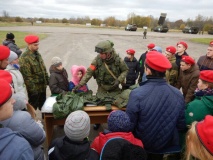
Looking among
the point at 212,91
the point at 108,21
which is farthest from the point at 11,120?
the point at 108,21

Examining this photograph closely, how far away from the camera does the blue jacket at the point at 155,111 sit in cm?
235

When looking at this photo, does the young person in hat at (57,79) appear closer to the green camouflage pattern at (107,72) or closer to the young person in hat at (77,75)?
the young person in hat at (77,75)

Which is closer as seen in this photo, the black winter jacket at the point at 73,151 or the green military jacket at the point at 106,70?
the black winter jacket at the point at 73,151

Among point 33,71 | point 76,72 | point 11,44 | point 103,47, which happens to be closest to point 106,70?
Result: point 103,47

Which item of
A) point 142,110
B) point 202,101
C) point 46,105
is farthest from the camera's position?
point 46,105

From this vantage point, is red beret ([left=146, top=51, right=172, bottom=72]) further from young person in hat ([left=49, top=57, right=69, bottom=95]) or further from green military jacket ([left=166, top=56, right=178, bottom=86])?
green military jacket ([left=166, top=56, right=178, bottom=86])

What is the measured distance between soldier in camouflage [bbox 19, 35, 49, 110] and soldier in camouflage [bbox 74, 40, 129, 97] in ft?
3.24

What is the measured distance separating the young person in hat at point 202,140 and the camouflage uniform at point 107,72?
2663 millimetres

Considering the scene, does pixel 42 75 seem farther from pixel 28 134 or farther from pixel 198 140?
pixel 198 140

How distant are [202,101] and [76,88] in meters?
2.43

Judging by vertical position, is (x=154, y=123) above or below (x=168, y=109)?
below

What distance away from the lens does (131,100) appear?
2416 millimetres

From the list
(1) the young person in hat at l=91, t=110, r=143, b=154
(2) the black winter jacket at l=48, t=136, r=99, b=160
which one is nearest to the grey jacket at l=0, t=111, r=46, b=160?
(2) the black winter jacket at l=48, t=136, r=99, b=160

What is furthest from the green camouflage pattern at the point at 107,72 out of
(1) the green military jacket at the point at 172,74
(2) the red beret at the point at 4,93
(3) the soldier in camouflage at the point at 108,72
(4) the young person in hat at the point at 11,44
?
(4) the young person in hat at the point at 11,44
